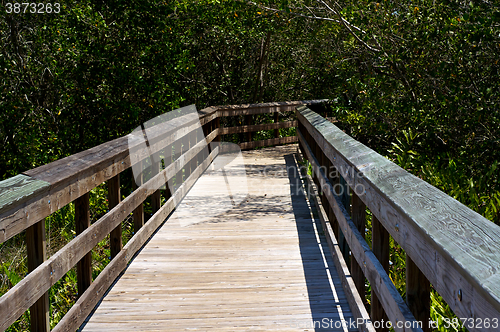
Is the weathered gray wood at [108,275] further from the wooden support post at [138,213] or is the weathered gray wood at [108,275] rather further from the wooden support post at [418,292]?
the wooden support post at [418,292]

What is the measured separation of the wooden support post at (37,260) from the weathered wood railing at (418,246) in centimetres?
163

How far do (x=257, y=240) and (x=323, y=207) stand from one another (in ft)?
2.92

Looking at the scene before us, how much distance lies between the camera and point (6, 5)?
9211 mm

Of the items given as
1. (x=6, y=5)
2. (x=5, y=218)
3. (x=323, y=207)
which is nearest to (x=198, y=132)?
(x=323, y=207)

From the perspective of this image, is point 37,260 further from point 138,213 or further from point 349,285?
point 138,213

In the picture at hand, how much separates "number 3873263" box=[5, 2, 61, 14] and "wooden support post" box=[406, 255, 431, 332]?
9.26 meters

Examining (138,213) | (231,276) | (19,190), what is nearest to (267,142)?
(138,213)

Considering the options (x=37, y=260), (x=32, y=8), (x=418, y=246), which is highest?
(x=32, y=8)

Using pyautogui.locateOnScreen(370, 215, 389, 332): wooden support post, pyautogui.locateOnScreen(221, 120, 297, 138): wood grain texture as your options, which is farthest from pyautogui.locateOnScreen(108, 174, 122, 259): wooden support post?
pyautogui.locateOnScreen(221, 120, 297, 138): wood grain texture

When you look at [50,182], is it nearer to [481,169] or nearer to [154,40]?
[481,169]

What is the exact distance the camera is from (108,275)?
353 centimetres

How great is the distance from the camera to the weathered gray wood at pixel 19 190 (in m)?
2.06

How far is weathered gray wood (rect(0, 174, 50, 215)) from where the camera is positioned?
6.77ft

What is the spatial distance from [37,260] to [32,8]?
829 centimetres
